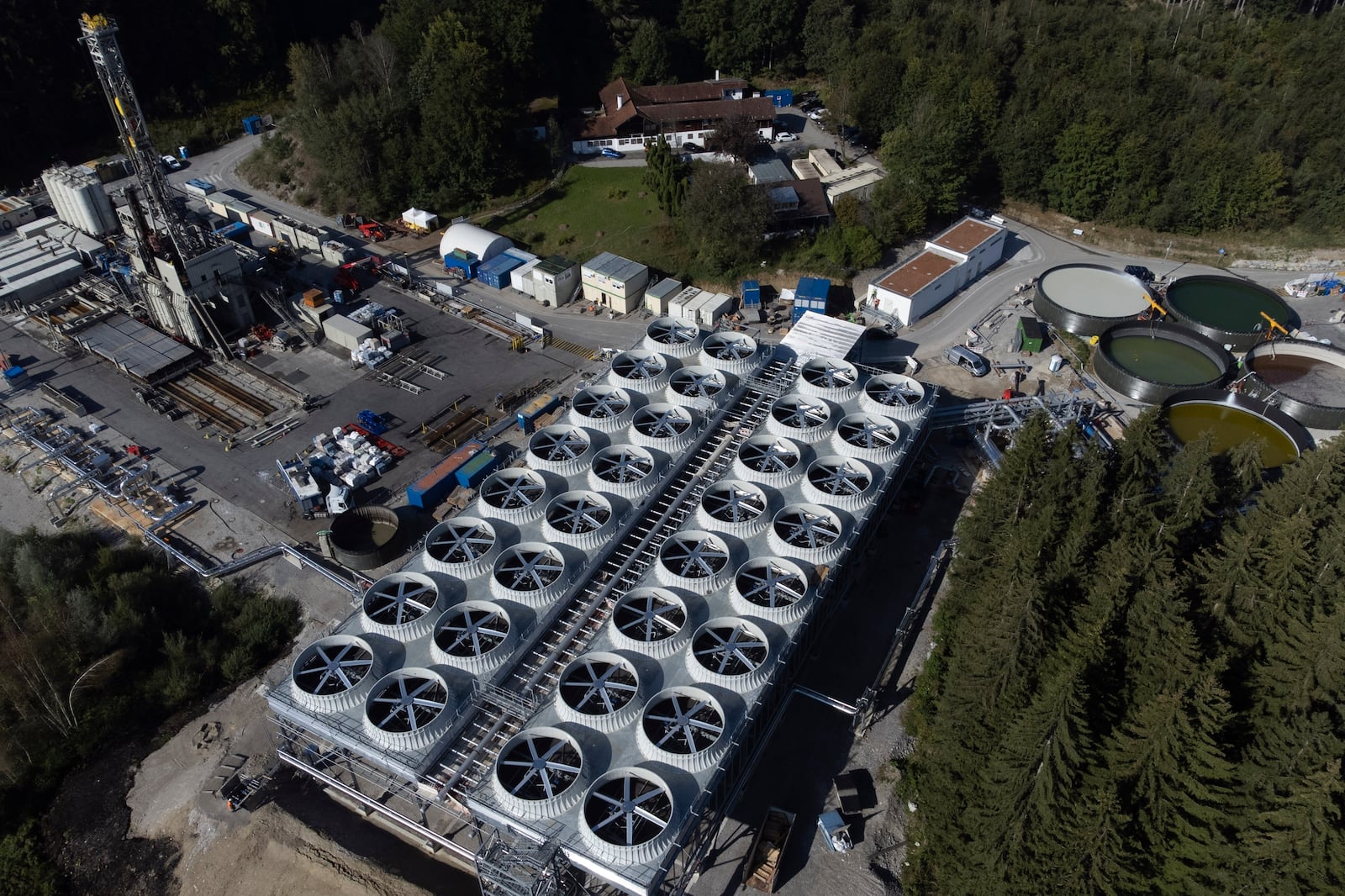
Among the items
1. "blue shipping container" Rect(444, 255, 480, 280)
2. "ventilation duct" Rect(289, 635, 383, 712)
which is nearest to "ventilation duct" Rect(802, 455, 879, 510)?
"ventilation duct" Rect(289, 635, 383, 712)

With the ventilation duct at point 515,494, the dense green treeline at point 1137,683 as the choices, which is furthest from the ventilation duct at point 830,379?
the ventilation duct at point 515,494

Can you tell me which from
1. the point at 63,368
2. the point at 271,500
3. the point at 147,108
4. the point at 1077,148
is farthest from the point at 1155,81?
the point at 147,108

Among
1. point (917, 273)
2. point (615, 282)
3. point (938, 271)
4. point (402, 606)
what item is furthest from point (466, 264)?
point (402, 606)

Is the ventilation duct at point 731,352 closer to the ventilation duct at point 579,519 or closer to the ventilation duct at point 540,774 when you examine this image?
the ventilation duct at point 579,519

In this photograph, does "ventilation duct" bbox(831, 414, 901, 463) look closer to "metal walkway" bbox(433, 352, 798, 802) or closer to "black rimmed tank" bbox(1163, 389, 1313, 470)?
"metal walkway" bbox(433, 352, 798, 802)

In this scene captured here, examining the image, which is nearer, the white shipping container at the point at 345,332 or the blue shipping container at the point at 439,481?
the blue shipping container at the point at 439,481

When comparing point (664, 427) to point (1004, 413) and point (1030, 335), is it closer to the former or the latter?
point (1004, 413)
